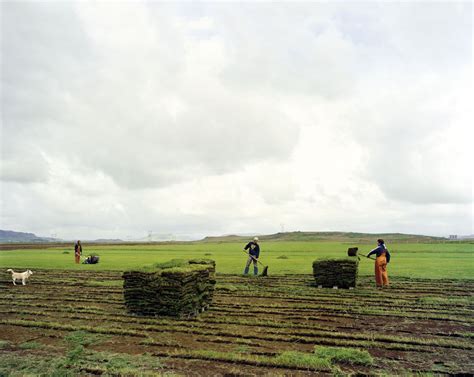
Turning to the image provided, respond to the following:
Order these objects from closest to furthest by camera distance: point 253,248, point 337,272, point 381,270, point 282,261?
1. point 337,272
2. point 381,270
3. point 253,248
4. point 282,261

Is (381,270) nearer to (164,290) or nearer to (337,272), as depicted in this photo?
(337,272)

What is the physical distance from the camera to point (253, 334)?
914 centimetres

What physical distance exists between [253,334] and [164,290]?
132 inches

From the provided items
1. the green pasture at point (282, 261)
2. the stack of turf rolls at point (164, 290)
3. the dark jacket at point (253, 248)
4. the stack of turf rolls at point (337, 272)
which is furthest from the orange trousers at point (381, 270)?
the stack of turf rolls at point (164, 290)

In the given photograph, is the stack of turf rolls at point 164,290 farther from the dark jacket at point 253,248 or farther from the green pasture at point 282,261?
the green pasture at point 282,261

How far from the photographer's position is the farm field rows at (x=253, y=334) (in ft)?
23.3

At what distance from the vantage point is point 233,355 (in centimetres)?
753

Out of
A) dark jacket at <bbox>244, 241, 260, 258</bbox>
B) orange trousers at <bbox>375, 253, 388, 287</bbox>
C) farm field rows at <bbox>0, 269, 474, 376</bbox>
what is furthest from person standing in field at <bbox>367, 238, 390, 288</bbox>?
dark jacket at <bbox>244, 241, 260, 258</bbox>

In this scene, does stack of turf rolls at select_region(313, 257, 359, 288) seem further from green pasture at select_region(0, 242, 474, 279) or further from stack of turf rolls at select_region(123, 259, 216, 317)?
stack of turf rolls at select_region(123, 259, 216, 317)

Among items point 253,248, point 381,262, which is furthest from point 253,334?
point 253,248

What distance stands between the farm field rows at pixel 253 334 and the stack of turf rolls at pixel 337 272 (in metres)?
1.11

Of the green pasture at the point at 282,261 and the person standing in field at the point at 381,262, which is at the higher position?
the person standing in field at the point at 381,262

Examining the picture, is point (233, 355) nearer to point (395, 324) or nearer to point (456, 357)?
point (456, 357)

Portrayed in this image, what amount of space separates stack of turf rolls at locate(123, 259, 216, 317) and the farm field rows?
16.4 inches
